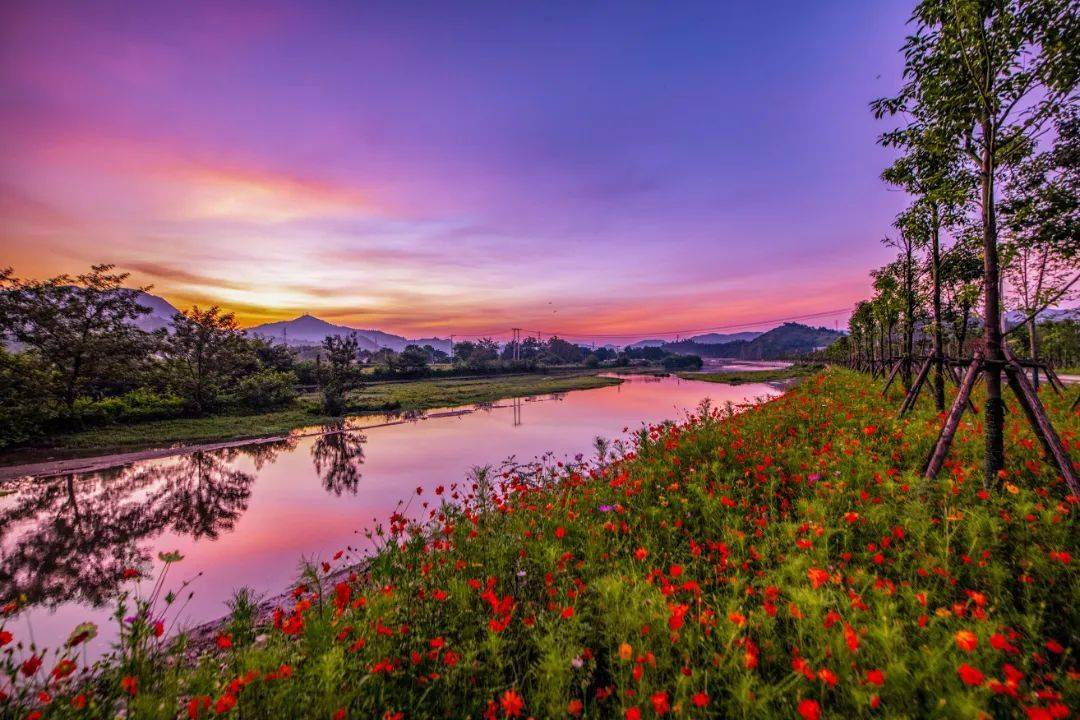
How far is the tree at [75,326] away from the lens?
17.6 metres

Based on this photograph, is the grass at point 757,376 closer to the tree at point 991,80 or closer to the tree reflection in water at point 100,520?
the tree at point 991,80

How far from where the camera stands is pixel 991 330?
486cm

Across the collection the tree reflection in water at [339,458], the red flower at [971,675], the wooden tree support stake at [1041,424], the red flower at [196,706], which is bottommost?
the tree reflection in water at [339,458]

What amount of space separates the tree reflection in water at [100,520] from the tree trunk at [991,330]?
12490 millimetres

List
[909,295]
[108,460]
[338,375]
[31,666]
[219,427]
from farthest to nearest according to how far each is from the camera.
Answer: [338,375] < [219,427] < [108,460] < [909,295] < [31,666]

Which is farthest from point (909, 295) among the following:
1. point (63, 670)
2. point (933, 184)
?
point (63, 670)

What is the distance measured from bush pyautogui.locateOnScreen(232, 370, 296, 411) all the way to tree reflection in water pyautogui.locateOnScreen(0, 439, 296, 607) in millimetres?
14300

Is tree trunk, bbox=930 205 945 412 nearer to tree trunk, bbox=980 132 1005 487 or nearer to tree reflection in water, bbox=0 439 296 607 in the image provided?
tree trunk, bbox=980 132 1005 487

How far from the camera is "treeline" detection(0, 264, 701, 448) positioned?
16.8m

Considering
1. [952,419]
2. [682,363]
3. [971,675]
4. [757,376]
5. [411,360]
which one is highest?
[411,360]

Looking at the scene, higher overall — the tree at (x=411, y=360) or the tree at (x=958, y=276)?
the tree at (x=958, y=276)

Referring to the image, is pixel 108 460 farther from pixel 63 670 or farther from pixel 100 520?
pixel 63 670

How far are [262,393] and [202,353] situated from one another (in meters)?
5.51

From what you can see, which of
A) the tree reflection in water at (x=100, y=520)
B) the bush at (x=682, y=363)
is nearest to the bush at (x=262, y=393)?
the tree reflection in water at (x=100, y=520)
